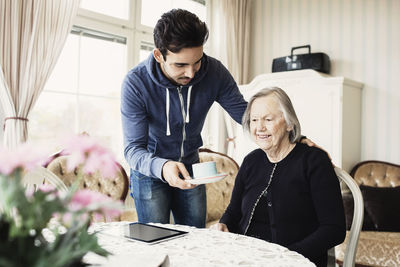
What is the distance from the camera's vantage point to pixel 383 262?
2707 millimetres

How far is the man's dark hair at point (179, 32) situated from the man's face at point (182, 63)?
0.07ft

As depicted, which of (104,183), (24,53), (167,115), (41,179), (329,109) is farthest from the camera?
(329,109)

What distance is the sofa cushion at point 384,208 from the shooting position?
2.88 m

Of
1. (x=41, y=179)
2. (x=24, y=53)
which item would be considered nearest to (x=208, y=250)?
(x=41, y=179)

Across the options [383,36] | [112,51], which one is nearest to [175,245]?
[112,51]

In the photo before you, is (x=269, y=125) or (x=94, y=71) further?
(x=94, y=71)

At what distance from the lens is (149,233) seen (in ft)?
3.91

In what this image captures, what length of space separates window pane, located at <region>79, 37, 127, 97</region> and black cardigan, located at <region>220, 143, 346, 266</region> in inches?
76.3

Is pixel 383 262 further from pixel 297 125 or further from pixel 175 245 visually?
pixel 175 245

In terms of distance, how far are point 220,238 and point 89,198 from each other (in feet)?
2.59

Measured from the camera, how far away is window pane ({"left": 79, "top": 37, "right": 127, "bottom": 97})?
10.1 ft

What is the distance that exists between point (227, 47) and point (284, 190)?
2991 millimetres

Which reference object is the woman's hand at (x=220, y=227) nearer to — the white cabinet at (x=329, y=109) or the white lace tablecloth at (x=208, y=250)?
the white lace tablecloth at (x=208, y=250)

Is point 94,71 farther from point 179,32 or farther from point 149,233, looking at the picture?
point 149,233
